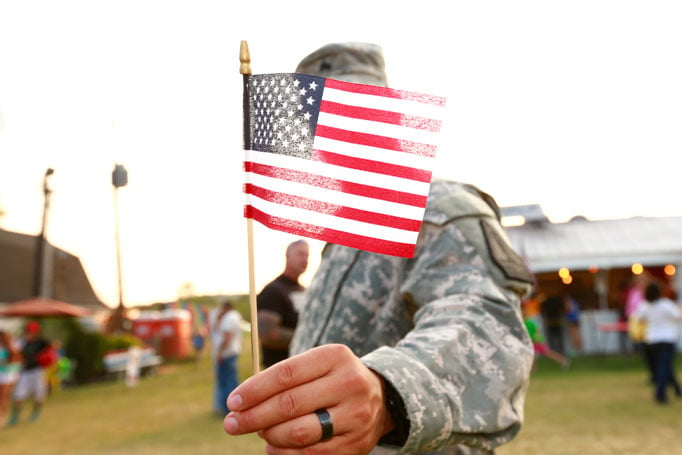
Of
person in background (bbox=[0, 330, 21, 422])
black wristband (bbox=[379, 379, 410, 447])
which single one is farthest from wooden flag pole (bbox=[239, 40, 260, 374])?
person in background (bbox=[0, 330, 21, 422])

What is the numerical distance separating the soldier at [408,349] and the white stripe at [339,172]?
0.81 feet

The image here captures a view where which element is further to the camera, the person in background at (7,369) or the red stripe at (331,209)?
the person in background at (7,369)

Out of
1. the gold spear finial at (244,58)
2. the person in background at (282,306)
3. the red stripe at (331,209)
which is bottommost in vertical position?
the person in background at (282,306)

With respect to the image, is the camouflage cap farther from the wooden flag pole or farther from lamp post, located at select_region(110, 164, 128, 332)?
lamp post, located at select_region(110, 164, 128, 332)

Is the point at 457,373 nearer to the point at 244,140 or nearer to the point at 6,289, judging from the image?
the point at 244,140

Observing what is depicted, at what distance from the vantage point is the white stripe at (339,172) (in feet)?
4.40

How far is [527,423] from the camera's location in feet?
24.3

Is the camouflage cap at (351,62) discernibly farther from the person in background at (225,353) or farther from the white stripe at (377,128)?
the person in background at (225,353)

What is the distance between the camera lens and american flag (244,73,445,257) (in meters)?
1.33

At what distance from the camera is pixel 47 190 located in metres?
23.2

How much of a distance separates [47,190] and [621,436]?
21.9 m

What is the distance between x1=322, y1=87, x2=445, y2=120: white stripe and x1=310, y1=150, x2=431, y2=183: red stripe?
0.12 m

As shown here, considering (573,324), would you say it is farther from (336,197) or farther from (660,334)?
(336,197)

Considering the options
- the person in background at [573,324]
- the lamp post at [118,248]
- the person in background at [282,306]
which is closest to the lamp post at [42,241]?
the lamp post at [118,248]
